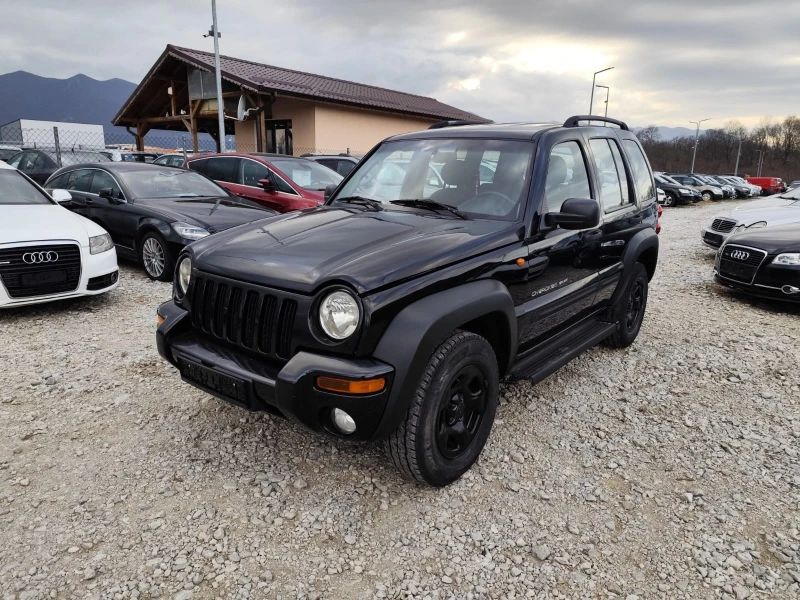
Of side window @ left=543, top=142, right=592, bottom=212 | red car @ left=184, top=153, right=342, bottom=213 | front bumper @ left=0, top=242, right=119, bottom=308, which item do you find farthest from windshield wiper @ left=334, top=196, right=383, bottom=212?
red car @ left=184, top=153, right=342, bottom=213

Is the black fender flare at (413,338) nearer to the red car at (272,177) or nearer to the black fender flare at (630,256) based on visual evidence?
the black fender flare at (630,256)

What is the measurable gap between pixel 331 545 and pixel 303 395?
0.71 metres

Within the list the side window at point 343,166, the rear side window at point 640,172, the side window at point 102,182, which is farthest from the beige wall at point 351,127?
the rear side window at point 640,172

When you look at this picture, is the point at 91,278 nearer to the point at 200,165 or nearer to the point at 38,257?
the point at 38,257

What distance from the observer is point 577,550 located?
2471mm

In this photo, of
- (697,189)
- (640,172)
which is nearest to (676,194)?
(697,189)

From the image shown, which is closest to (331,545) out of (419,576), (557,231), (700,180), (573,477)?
(419,576)

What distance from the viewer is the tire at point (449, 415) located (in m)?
2.53

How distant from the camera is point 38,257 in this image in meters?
5.09

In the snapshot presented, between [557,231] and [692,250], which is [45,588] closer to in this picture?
[557,231]

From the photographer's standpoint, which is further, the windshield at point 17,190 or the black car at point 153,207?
the black car at point 153,207

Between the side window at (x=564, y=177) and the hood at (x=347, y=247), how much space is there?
48 centimetres

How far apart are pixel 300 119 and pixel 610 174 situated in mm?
17825

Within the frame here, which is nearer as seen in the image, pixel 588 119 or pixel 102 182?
pixel 588 119
